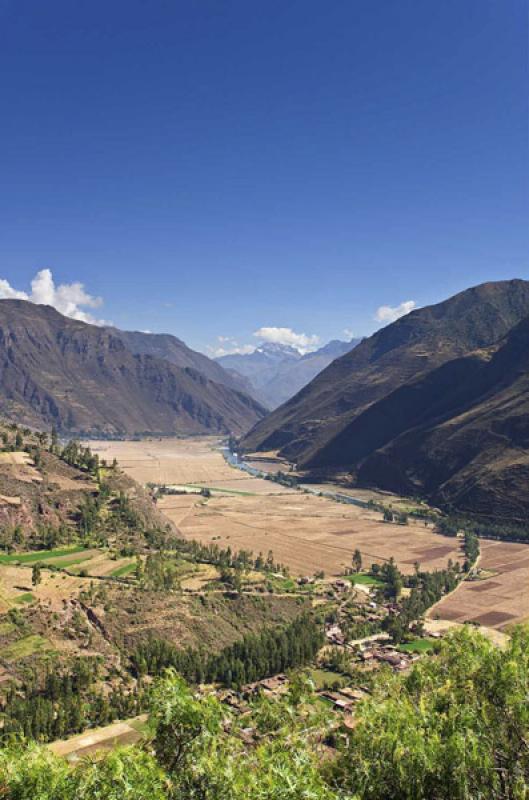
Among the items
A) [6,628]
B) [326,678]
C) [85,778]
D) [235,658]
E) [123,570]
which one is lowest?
[326,678]

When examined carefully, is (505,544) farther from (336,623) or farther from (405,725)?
(405,725)

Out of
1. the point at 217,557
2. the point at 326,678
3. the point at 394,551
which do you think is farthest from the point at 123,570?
the point at 394,551

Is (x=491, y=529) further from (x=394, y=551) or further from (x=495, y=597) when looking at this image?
(x=495, y=597)

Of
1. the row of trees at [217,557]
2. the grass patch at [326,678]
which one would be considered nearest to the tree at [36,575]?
the row of trees at [217,557]

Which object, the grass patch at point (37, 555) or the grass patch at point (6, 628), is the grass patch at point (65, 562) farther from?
the grass patch at point (6, 628)

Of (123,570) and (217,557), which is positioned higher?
(123,570)

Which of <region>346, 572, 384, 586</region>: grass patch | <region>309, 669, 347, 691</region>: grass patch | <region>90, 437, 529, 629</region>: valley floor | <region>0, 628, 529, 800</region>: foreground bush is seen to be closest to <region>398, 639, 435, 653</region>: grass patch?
<region>309, 669, 347, 691</region>: grass patch

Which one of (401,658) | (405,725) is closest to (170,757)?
(405,725)

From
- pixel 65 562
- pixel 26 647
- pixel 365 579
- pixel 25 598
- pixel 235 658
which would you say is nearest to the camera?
pixel 26 647
